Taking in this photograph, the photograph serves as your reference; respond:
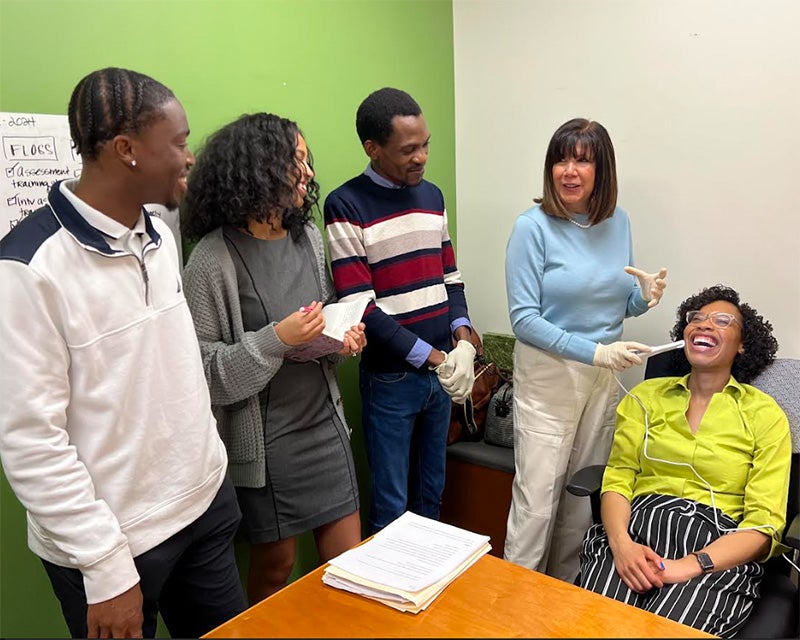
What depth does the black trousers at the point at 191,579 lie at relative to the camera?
1247mm

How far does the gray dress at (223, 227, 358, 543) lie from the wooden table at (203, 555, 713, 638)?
48cm

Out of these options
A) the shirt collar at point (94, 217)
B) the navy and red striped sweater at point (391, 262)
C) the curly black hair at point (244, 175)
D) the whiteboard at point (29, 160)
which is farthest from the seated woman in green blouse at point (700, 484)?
the whiteboard at point (29, 160)

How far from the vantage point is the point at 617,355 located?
1.94 metres

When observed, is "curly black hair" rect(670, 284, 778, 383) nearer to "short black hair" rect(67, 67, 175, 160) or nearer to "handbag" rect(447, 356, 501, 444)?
"handbag" rect(447, 356, 501, 444)

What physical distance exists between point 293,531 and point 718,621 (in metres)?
1.07

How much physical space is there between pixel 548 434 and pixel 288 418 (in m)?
0.85

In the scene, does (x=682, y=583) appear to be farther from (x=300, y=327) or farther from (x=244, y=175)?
(x=244, y=175)

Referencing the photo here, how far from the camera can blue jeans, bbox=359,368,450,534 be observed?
207cm

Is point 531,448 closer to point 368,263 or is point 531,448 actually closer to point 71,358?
point 368,263

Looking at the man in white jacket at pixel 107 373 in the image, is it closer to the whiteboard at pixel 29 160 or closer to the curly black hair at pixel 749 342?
the whiteboard at pixel 29 160

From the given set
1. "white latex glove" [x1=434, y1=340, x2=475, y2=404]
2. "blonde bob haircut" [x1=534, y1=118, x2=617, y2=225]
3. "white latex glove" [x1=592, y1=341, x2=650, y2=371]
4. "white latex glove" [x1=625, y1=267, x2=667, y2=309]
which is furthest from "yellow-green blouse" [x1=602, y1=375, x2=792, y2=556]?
"blonde bob haircut" [x1=534, y1=118, x2=617, y2=225]

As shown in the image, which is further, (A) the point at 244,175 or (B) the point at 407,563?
(A) the point at 244,175

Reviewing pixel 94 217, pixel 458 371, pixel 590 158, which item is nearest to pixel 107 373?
pixel 94 217

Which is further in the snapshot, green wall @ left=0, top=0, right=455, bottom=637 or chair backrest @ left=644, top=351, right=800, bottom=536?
chair backrest @ left=644, top=351, right=800, bottom=536
